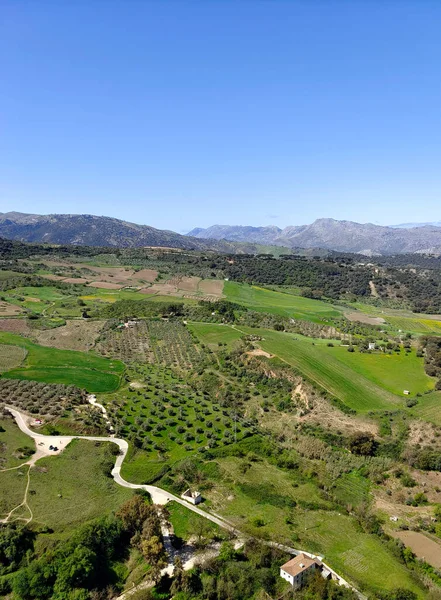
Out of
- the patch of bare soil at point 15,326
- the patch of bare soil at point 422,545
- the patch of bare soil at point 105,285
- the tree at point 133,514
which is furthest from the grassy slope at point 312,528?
the patch of bare soil at point 105,285

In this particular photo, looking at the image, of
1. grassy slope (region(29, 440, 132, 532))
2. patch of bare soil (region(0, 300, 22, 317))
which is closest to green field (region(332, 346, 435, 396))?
grassy slope (region(29, 440, 132, 532))

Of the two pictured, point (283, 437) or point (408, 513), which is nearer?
point (408, 513)

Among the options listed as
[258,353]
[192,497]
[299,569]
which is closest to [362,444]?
[192,497]

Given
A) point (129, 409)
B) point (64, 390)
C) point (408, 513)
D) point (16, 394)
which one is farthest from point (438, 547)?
point (16, 394)

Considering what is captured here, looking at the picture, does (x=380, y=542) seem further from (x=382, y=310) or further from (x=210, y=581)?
(x=382, y=310)

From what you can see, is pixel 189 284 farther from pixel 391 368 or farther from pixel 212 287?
pixel 391 368
